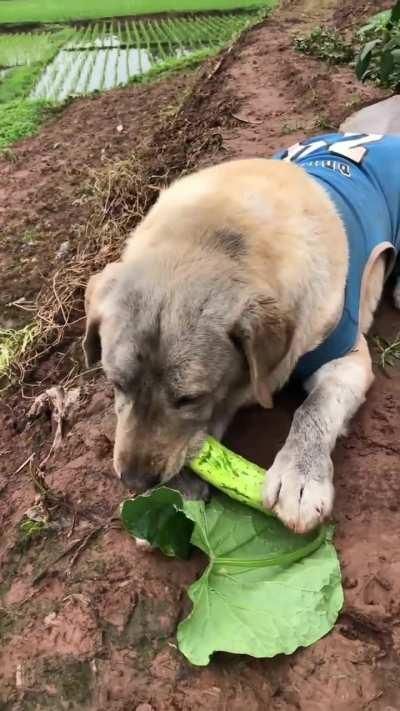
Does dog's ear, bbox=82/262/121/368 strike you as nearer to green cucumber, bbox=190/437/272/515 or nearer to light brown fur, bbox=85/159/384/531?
light brown fur, bbox=85/159/384/531

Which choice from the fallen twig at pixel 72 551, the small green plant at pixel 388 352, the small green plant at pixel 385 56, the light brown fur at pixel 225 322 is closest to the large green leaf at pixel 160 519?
the light brown fur at pixel 225 322

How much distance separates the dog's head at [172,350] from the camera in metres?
2.57

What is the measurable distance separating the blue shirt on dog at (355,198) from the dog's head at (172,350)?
1.91 feet

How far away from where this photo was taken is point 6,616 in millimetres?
2732

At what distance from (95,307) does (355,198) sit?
1.61m

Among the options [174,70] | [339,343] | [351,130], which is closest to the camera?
[339,343]

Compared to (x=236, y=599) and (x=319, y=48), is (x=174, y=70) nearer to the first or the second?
(x=319, y=48)

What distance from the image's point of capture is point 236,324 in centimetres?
262

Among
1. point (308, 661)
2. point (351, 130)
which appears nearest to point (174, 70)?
point (351, 130)

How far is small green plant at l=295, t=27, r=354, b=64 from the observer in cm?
767

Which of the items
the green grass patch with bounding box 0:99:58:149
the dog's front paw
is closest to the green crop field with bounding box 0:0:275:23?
the green grass patch with bounding box 0:99:58:149

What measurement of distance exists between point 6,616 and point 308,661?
1.23 m

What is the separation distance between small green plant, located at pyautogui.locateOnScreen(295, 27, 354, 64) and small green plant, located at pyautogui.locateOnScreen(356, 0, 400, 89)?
4.24ft

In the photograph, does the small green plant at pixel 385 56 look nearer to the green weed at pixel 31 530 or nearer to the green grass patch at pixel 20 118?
the green weed at pixel 31 530
